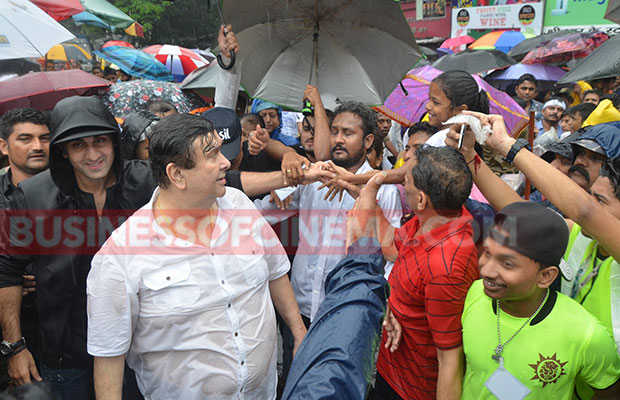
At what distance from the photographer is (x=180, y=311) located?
1991 millimetres

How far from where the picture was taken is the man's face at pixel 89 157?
98.7 inches

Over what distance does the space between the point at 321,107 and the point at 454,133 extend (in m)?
1.20

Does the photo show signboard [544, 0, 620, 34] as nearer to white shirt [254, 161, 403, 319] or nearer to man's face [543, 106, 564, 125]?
man's face [543, 106, 564, 125]

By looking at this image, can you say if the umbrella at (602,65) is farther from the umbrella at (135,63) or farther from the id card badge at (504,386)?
the umbrella at (135,63)

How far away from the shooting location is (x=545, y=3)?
71.1 feet

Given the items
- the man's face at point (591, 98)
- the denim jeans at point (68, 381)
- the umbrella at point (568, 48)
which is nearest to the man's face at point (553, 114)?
the man's face at point (591, 98)

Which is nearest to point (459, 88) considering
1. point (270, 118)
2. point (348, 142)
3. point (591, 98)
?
point (348, 142)

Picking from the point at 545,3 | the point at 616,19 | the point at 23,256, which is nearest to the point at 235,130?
the point at 23,256

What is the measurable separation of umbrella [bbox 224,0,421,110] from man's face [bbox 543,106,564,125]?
14.9 ft

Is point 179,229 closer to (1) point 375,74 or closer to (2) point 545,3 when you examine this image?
(1) point 375,74

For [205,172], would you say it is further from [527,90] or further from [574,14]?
[574,14]

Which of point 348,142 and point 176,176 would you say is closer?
point 176,176

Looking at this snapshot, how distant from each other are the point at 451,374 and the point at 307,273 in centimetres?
134

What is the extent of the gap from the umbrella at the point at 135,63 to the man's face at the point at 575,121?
7.64 meters
